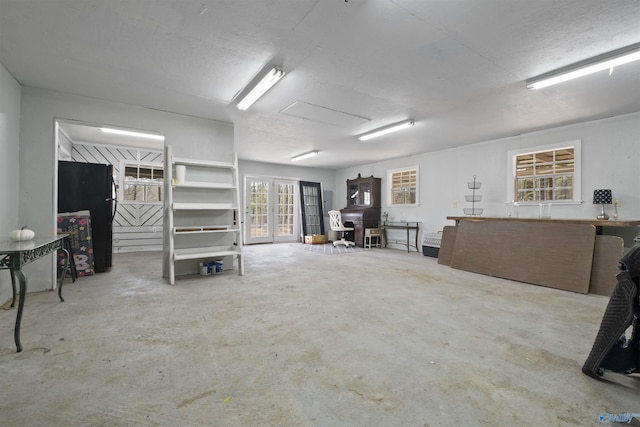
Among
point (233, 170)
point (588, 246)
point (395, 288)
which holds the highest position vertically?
point (233, 170)

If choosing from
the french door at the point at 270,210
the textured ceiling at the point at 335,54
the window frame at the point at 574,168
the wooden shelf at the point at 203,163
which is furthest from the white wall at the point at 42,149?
the window frame at the point at 574,168

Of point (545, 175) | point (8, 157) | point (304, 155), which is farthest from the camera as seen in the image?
point (304, 155)

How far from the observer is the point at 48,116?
3.49 meters

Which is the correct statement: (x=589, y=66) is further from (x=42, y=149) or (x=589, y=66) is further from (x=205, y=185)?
(x=42, y=149)

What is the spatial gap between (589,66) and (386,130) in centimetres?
273

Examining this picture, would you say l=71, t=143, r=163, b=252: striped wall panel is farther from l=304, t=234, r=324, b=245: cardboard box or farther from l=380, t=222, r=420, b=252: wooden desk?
l=380, t=222, r=420, b=252: wooden desk

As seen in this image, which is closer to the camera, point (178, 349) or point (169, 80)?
point (178, 349)

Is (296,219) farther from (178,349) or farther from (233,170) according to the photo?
(178,349)

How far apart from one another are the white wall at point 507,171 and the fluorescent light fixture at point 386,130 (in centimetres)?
71

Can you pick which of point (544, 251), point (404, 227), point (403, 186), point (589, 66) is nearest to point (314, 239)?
point (404, 227)

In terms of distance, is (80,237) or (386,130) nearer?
(80,237)

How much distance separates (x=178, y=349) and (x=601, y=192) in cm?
602

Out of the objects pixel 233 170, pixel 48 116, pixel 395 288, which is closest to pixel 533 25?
pixel 395 288

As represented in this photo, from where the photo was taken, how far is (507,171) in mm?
5555
